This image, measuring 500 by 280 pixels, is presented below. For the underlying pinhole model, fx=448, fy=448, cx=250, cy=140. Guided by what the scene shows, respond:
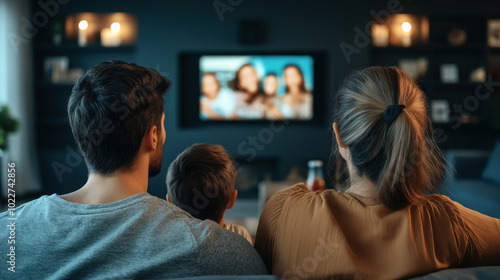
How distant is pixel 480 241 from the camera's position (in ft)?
2.97

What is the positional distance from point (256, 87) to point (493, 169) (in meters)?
2.46

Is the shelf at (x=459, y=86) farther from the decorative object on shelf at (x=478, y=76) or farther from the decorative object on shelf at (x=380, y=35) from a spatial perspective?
the decorative object on shelf at (x=380, y=35)

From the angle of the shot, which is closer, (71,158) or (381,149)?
(381,149)

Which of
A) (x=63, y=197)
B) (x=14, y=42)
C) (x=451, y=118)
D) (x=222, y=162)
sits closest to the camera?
(x=63, y=197)

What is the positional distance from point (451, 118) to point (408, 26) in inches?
45.1

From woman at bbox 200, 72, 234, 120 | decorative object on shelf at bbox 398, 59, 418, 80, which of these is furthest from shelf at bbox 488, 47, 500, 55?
woman at bbox 200, 72, 234, 120

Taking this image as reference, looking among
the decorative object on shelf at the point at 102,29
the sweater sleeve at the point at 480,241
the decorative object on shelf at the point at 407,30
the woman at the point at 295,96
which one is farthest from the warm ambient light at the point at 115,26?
the sweater sleeve at the point at 480,241

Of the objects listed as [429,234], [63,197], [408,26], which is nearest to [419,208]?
[429,234]

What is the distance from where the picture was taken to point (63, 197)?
0.86 m

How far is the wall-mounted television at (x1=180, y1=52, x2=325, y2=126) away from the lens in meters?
4.89

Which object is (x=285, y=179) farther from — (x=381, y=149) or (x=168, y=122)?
(x=381, y=149)

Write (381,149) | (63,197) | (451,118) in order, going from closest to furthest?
1. (63,197)
2. (381,149)
3. (451,118)

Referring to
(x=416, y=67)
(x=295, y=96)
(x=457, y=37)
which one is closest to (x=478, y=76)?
(x=457, y=37)

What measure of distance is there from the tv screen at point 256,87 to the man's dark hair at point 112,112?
4010 mm
